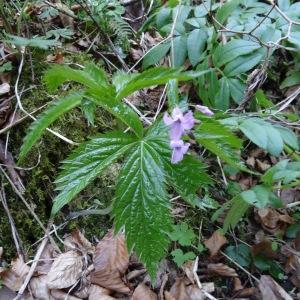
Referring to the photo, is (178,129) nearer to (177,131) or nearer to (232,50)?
(177,131)

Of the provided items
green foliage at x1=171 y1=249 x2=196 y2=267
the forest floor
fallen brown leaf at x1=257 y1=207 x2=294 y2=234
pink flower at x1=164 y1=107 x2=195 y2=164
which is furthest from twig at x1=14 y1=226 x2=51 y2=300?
fallen brown leaf at x1=257 y1=207 x2=294 y2=234

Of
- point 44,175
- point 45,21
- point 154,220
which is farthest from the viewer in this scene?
point 45,21

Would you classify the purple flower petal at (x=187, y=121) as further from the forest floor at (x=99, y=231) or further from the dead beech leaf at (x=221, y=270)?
the dead beech leaf at (x=221, y=270)

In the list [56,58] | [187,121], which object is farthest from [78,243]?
[56,58]

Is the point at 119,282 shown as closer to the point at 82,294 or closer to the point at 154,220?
the point at 82,294

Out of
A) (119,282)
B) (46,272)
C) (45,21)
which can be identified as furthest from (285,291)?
(45,21)

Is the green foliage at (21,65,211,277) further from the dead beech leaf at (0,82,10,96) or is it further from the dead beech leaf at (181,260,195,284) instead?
the dead beech leaf at (0,82,10,96)
